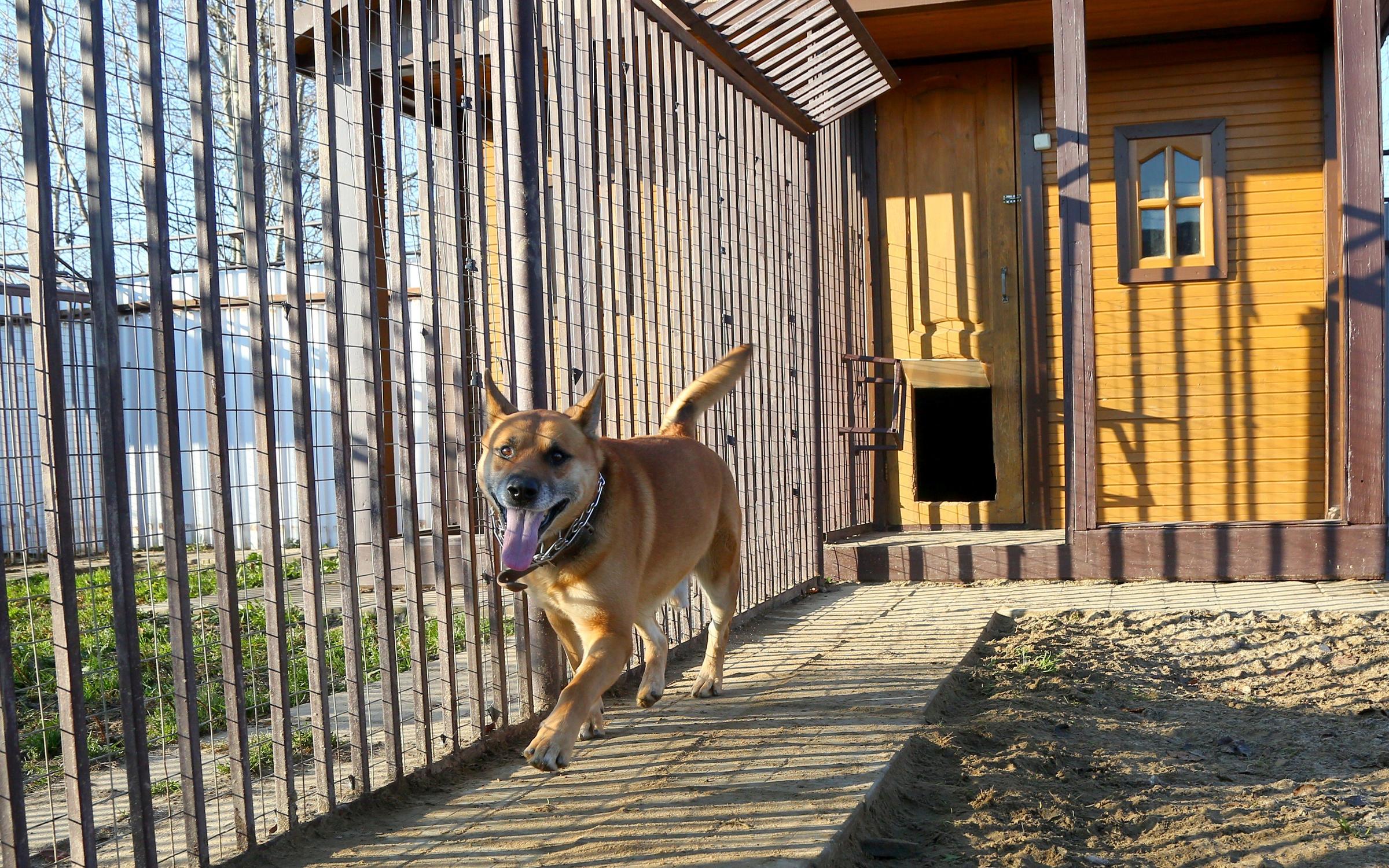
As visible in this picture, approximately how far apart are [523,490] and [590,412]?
46 centimetres

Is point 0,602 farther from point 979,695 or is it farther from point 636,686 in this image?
point 979,695

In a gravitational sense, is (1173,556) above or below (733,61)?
below

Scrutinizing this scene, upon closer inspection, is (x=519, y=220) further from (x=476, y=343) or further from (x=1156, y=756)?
(x=1156, y=756)

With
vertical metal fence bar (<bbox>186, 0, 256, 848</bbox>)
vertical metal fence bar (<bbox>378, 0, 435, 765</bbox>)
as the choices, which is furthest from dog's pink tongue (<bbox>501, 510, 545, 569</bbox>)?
vertical metal fence bar (<bbox>186, 0, 256, 848</bbox>)

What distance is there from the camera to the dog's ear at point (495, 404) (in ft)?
11.8

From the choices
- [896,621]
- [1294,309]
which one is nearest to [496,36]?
[896,621]

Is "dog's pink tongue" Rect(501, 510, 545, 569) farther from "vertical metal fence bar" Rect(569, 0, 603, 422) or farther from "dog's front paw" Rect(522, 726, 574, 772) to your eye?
"vertical metal fence bar" Rect(569, 0, 603, 422)

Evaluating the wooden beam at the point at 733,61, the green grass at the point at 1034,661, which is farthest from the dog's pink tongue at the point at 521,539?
the wooden beam at the point at 733,61

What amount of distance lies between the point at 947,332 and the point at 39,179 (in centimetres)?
738

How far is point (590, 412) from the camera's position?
3631mm

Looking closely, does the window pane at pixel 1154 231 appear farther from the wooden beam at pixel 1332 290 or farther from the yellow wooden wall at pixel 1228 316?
the wooden beam at pixel 1332 290

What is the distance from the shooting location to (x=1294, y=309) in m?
8.39

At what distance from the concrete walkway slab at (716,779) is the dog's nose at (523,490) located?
0.85 meters

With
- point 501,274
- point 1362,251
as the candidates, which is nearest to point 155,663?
point 501,274
